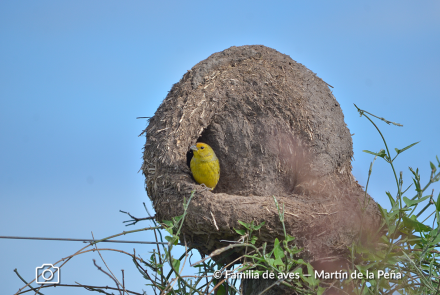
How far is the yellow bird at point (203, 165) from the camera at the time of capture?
5324mm

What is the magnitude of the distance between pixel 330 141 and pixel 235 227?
176cm

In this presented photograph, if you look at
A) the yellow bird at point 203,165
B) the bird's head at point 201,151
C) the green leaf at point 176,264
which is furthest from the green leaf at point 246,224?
the bird's head at point 201,151

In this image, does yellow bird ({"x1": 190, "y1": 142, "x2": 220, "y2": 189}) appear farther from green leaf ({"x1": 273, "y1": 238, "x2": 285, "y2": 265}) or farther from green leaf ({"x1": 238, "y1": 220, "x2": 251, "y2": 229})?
green leaf ({"x1": 273, "y1": 238, "x2": 285, "y2": 265})

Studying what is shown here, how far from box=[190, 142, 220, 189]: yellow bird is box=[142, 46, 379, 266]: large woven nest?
120 millimetres

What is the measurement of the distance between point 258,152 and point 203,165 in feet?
2.37

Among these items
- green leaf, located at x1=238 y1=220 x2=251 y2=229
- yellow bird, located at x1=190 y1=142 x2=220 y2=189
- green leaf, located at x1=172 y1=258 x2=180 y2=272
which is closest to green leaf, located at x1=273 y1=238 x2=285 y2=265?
green leaf, located at x1=238 y1=220 x2=251 y2=229

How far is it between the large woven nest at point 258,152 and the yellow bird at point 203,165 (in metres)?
0.12

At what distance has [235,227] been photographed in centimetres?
446

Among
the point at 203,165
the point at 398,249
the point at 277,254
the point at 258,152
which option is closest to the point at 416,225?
the point at 398,249

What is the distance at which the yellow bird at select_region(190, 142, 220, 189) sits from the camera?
5.32m

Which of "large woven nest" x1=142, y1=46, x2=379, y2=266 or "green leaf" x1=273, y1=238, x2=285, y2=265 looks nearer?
"green leaf" x1=273, y1=238, x2=285, y2=265

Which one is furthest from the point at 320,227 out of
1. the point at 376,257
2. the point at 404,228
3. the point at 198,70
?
the point at 198,70

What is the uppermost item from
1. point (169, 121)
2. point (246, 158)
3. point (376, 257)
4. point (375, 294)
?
point (169, 121)

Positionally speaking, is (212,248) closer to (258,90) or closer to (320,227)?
(320,227)
